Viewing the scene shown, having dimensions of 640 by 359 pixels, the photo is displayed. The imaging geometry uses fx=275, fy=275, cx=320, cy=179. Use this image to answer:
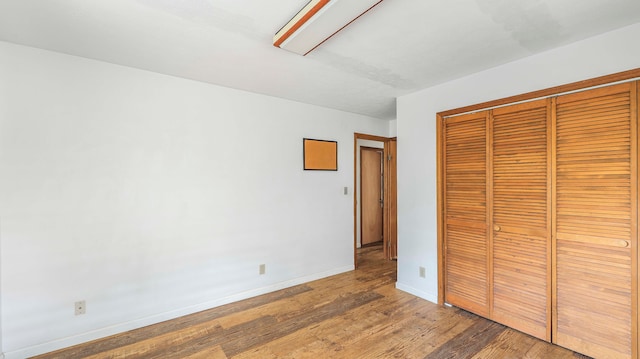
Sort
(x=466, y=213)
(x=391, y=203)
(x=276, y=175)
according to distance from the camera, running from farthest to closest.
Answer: (x=391, y=203)
(x=276, y=175)
(x=466, y=213)

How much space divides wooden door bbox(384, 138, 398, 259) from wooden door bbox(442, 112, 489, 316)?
1.64m

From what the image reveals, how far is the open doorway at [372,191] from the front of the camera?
4734mm

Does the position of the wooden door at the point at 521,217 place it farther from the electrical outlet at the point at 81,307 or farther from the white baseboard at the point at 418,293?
the electrical outlet at the point at 81,307

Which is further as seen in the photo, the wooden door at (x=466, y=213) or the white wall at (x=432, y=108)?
the wooden door at (x=466, y=213)

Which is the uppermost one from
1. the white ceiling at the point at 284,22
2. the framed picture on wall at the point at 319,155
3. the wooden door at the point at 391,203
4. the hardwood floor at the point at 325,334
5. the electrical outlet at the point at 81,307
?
the white ceiling at the point at 284,22

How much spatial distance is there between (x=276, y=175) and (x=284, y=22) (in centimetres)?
193

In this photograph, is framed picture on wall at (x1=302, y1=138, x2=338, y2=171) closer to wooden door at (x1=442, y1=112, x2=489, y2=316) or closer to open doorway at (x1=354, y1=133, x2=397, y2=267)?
open doorway at (x1=354, y1=133, x2=397, y2=267)

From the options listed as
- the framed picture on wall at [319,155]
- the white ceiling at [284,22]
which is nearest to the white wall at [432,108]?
the white ceiling at [284,22]

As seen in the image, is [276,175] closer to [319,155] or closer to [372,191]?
[319,155]

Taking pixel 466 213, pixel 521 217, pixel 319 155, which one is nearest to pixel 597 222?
pixel 521 217

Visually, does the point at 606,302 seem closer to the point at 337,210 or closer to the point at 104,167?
the point at 337,210

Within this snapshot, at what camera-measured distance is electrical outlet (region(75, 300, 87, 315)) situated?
229cm

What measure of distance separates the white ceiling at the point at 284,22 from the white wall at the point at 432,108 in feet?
0.38

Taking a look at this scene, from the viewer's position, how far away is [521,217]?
244cm
